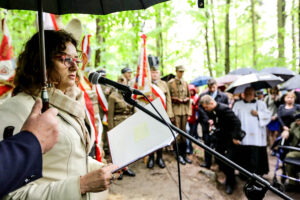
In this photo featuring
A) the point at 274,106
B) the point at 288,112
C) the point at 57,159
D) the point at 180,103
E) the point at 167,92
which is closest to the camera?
the point at 57,159

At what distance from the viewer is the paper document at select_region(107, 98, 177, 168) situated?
4.97 ft

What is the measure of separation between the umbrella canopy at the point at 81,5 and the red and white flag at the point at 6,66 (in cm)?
237

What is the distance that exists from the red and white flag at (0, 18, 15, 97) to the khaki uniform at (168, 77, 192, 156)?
3.80 metres

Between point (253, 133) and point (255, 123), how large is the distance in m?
0.24

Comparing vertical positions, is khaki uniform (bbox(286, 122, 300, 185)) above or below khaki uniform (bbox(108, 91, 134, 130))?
below

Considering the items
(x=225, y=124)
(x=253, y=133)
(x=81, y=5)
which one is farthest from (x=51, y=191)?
(x=253, y=133)

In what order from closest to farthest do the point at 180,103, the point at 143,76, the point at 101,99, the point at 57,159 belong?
the point at 57,159, the point at 143,76, the point at 101,99, the point at 180,103

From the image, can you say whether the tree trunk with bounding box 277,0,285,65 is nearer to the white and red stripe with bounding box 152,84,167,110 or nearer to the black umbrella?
the white and red stripe with bounding box 152,84,167,110

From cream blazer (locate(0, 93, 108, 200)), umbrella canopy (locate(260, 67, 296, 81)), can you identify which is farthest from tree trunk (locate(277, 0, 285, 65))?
cream blazer (locate(0, 93, 108, 200))

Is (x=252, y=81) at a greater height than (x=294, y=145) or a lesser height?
greater

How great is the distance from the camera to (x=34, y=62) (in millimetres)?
1562

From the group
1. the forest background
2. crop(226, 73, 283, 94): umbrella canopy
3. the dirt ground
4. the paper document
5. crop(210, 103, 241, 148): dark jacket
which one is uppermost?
the forest background

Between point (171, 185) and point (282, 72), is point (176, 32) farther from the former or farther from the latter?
point (171, 185)

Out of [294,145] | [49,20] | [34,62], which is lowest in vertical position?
[294,145]
